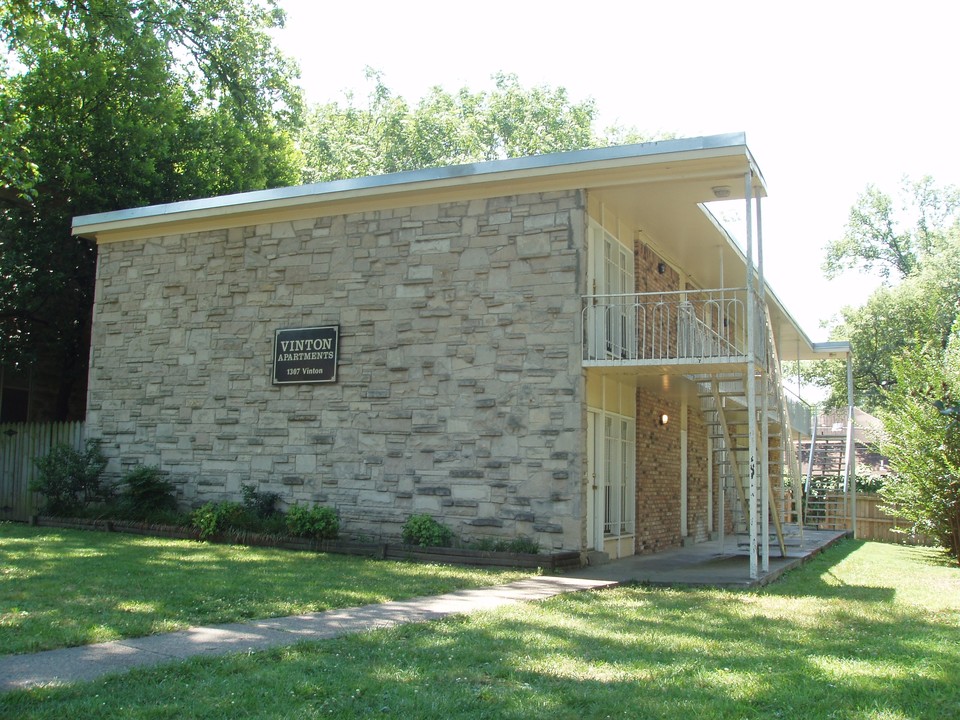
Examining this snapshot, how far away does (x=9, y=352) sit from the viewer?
1831 centimetres

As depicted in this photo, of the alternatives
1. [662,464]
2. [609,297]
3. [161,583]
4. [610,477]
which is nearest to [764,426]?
[610,477]

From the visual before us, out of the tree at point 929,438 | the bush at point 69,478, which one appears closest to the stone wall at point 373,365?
the bush at point 69,478

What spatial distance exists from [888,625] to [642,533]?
6827mm

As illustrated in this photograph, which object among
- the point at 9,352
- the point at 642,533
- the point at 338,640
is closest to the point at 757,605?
the point at 338,640

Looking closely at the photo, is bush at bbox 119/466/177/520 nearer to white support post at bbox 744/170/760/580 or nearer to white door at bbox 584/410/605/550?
white door at bbox 584/410/605/550

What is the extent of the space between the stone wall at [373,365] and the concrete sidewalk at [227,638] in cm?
317

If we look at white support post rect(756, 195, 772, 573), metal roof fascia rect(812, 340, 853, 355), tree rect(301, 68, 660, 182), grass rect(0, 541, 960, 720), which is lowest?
grass rect(0, 541, 960, 720)

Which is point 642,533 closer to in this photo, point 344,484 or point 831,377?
point 344,484

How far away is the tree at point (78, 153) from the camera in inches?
695

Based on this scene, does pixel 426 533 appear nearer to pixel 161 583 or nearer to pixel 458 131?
pixel 161 583

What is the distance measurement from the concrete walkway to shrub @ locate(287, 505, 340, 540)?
3.43 metres

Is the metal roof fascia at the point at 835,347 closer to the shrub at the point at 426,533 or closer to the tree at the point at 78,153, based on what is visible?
the shrub at the point at 426,533

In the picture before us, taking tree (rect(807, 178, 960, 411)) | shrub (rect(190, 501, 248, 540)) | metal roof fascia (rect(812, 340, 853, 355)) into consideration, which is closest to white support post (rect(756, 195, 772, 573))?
shrub (rect(190, 501, 248, 540))

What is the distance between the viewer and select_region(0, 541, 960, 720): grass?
4848 mm
